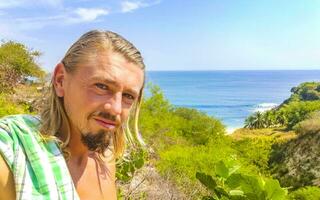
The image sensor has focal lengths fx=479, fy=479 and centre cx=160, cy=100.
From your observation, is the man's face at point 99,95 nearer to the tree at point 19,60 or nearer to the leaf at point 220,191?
the leaf at point 220,191

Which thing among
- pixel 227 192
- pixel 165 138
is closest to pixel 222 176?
pixel 227 192

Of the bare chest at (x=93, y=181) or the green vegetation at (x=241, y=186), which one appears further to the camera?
the green vegetation at (x=241, y=186)

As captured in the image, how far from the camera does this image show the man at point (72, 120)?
1264 mm

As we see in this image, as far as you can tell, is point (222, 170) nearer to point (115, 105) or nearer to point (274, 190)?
point (274, 190)

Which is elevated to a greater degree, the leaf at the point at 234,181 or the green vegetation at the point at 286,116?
the leaf at the point at 234,181

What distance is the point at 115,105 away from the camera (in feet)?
4.68

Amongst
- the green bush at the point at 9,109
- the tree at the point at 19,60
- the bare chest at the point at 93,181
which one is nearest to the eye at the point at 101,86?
the bare chest at the point at 93,181

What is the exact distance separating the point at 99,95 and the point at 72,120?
0.13 meters

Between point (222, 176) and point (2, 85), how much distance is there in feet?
59.2

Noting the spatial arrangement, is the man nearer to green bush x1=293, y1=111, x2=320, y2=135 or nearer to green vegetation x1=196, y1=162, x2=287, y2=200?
green vegetation x1=196, y1=162, x2=287, y2=200

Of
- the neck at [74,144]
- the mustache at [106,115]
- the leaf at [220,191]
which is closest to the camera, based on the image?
the mustache at [106,115]

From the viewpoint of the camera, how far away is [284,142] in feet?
142

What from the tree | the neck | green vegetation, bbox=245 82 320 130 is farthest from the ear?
green vegetation, bbox=245 82 320 130

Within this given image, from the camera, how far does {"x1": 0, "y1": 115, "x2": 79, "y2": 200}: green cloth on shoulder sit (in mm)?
1247
